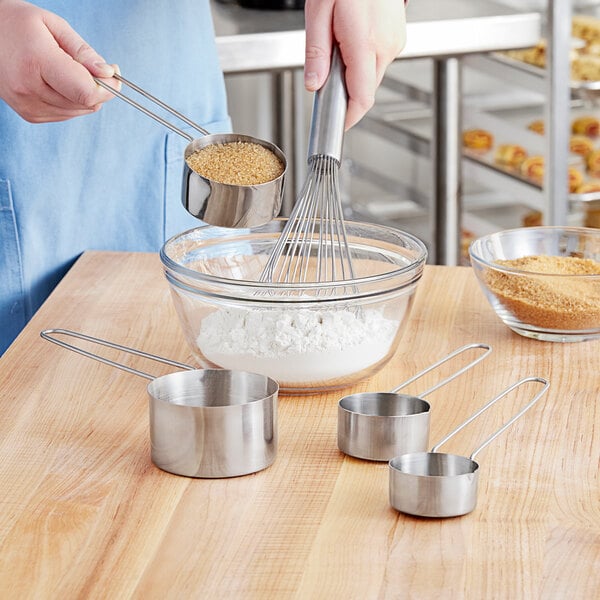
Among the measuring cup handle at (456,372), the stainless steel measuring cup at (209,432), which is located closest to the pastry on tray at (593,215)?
the measuring cup handle at (456,372)

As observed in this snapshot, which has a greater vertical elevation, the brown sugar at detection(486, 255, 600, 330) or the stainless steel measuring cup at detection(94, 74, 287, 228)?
the stainless steel measuring cup at detection(94, 74, 287, 228)

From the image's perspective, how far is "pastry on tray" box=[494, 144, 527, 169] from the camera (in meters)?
2.52

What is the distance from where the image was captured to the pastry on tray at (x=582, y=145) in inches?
103

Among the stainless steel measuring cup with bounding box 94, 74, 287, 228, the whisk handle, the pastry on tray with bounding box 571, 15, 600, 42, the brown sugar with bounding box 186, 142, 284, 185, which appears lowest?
the stainless steel measuring cup with bounding box 94, 74, 287, 228

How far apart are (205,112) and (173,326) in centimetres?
41

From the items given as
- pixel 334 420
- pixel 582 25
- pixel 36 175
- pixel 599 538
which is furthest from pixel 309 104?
pixel 599 538

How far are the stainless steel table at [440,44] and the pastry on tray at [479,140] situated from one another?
325 millimetres

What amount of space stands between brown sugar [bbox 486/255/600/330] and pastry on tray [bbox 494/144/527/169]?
5.05 feet

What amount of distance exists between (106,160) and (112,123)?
0.15 ft

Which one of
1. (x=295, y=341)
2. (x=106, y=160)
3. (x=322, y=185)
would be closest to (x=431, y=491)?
(x=295, y=341)

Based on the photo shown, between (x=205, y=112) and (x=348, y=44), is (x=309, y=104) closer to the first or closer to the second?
(x=205, y=112)

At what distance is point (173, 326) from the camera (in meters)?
1.06

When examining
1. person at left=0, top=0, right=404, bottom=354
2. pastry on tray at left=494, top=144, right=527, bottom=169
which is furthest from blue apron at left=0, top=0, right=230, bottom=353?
pastry on tray at left=494, top=144, right=527, bottom=169

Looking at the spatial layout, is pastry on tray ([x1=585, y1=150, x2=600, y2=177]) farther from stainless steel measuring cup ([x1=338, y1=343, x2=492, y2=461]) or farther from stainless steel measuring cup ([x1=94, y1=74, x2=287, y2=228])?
stainless steel measuring cup ([x1=338, y1=343, x2=492, y2=461])
